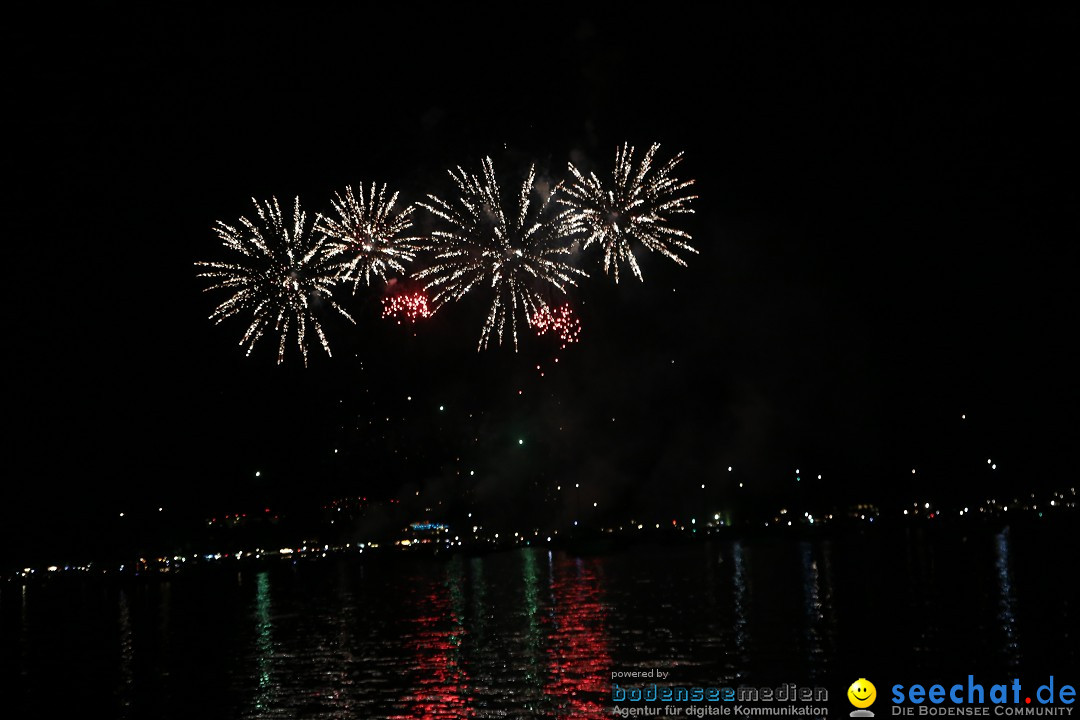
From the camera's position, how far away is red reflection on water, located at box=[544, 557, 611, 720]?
54.7ft

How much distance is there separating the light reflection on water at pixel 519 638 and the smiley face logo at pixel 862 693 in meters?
1.25

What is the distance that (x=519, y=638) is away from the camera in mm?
25344

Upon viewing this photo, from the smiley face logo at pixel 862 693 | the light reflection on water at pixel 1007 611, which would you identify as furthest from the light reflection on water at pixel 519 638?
the smiley face logo at pixel 862 693

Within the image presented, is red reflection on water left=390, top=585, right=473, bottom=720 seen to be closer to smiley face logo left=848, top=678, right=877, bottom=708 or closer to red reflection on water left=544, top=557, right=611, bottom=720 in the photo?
red reflection on water left=544, top=557, right=611, bottom=720

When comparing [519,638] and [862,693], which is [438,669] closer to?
[519,638]

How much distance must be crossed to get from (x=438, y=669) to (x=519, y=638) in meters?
4.70

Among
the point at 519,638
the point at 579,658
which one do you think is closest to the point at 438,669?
the point at 579,658

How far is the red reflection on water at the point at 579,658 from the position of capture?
16681mm

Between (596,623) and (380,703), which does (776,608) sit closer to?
(596,623)

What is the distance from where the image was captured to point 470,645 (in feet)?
80.1

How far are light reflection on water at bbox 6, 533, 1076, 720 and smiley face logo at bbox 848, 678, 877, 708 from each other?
1249mm

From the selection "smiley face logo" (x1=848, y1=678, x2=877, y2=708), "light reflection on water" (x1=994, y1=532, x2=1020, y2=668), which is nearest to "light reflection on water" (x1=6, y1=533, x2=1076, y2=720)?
"light reflection on water" (x1=994, y1=532, x2=1020, y2=668)

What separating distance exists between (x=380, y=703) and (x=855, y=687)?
328 inches

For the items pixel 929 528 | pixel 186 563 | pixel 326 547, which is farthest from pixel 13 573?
pixel 929 528
